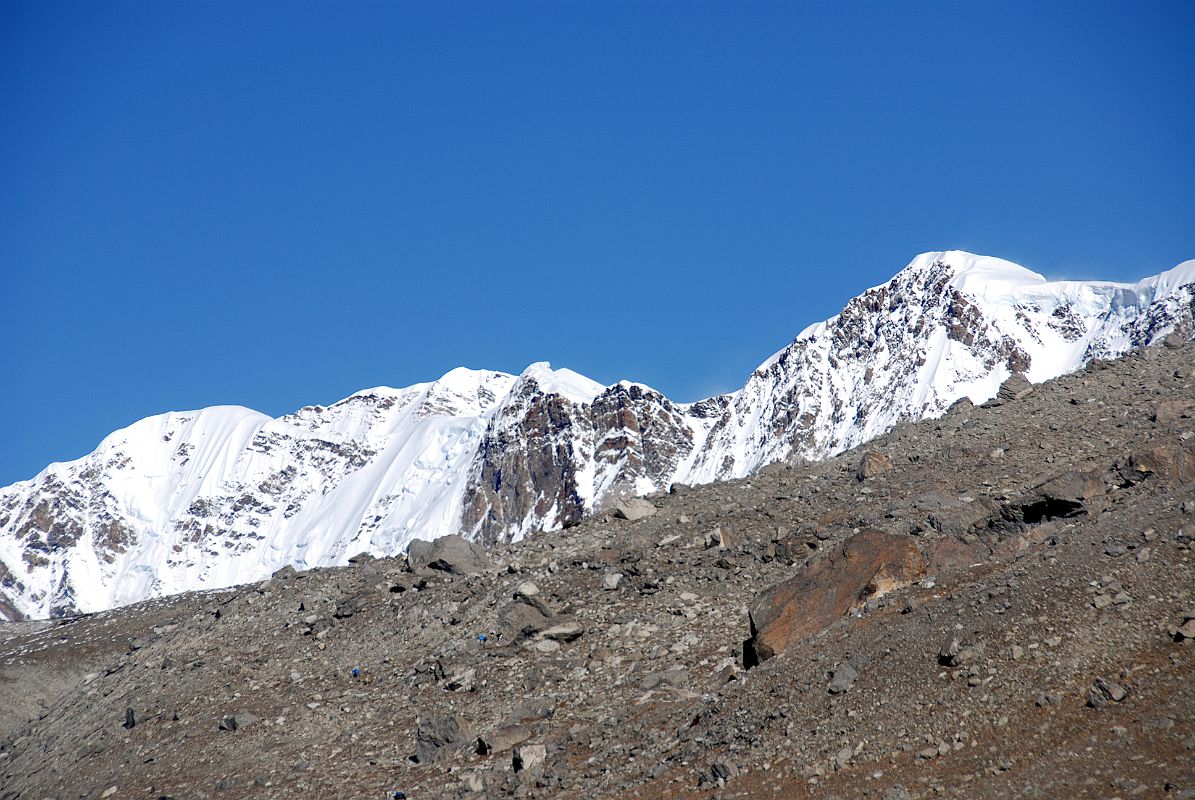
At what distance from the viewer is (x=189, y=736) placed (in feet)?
64.7

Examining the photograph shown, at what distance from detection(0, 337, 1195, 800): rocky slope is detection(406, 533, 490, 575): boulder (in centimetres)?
9

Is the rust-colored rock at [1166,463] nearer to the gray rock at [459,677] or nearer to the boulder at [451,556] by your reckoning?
the gray rock at [459,677]

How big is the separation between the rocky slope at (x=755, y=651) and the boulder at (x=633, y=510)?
12 centimetres

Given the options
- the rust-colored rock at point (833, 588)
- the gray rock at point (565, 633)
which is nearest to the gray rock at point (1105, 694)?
the rust-colored rock at point (833, 588)

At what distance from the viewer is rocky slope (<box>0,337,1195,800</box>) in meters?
12.3

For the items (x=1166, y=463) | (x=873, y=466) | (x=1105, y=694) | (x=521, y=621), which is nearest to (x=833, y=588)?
(x=1105, y=694)

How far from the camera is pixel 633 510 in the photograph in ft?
85.1

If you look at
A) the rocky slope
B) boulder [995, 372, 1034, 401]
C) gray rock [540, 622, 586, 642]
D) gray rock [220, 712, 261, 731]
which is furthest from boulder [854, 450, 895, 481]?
gray rock [220, 712, 261, 731]

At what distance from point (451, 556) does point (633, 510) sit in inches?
168

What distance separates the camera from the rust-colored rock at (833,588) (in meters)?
16.2

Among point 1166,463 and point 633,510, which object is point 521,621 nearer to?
point 633,510

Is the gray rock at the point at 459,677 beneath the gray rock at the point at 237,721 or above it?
beneath

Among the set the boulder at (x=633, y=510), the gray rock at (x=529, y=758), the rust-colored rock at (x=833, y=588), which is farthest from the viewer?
the boulder at (x=633, y=510)

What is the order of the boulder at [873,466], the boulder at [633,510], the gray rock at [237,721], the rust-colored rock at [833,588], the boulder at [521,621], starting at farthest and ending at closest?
the boulder at [633,510], the boulder at [873,466], the boulder at [521,621], the gray rock at [237,721], the rust-colored rock at [833,588]
